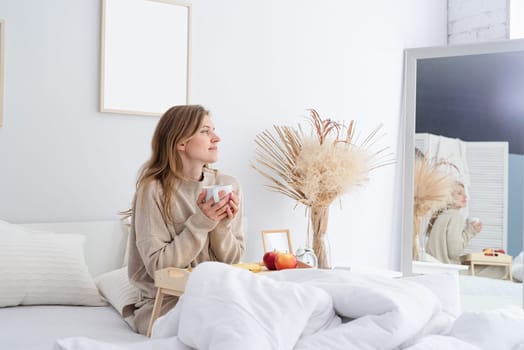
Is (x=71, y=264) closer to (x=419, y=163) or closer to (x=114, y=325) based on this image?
(x=114, y=325)

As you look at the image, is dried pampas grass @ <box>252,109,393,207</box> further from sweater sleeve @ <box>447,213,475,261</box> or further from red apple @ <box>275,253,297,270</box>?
red apple @ <box>275,253,297,270</box>


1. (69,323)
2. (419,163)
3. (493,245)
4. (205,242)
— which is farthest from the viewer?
(419,163)

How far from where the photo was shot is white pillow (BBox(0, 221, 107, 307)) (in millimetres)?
2508

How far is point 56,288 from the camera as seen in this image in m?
2.59

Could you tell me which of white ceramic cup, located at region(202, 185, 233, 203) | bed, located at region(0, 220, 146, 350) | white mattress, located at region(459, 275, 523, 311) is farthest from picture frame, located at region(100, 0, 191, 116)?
white mattress, located at region(459, 275, 523, 311)

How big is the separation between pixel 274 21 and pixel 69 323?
7.42ft

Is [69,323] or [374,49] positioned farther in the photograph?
[374,49]

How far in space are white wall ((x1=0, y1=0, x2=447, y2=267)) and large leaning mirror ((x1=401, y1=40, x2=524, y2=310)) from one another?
15 centimetres

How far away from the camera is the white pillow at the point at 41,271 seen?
8.23ft

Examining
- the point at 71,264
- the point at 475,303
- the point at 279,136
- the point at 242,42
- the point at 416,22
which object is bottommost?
the point at 475,303

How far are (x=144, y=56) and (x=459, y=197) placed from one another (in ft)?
7.38

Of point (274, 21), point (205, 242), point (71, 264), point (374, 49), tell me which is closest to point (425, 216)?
point (374, 49)

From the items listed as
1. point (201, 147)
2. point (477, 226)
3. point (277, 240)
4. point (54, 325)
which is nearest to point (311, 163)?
point (277, 240)

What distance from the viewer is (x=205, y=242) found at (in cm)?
252
